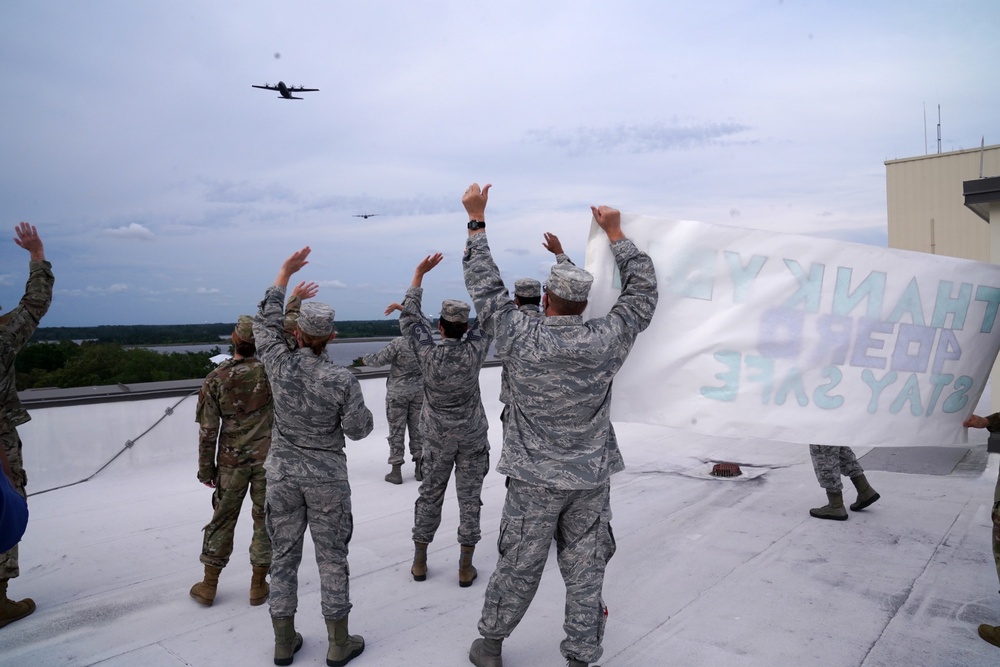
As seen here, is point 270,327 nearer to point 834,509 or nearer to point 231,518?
point 231,518

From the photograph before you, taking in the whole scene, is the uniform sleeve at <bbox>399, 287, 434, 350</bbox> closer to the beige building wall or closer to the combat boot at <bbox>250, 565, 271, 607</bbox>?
the combat boot at <bbox>250, 565, 271, 607</bbox>

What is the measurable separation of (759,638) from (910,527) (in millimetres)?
2561

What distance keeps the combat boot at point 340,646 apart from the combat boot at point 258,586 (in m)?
0.89

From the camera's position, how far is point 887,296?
4172 mm

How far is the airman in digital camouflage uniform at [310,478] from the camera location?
3.51 meters

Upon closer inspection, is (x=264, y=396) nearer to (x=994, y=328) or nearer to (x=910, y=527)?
(x=994, y=328)

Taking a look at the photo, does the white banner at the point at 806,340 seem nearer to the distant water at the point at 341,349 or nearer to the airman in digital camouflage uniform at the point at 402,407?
the airman in digital camouflage uniform at the point at 402,407

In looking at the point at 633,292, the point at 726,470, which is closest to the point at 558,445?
the point at 633,292

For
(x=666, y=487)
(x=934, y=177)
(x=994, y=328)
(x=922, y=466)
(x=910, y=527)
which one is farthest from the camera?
(x=934, y=177)

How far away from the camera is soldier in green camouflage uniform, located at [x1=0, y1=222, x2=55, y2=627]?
4043mm

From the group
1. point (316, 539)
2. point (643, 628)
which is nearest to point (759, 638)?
point (643, 628)

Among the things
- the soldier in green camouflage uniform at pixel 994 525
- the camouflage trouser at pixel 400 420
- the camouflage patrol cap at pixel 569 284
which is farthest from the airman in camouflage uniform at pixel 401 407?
the soldier in green camouflage uniform at pixel 994 525

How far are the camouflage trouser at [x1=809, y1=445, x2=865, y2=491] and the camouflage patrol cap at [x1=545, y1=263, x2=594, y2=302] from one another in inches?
133

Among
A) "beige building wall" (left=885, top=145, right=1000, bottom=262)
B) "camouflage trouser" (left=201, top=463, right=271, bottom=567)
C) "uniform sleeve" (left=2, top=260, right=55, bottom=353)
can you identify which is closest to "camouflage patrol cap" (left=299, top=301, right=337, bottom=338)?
"camouflage trouser" (left=201, top=463, right=271, bottom=567)
